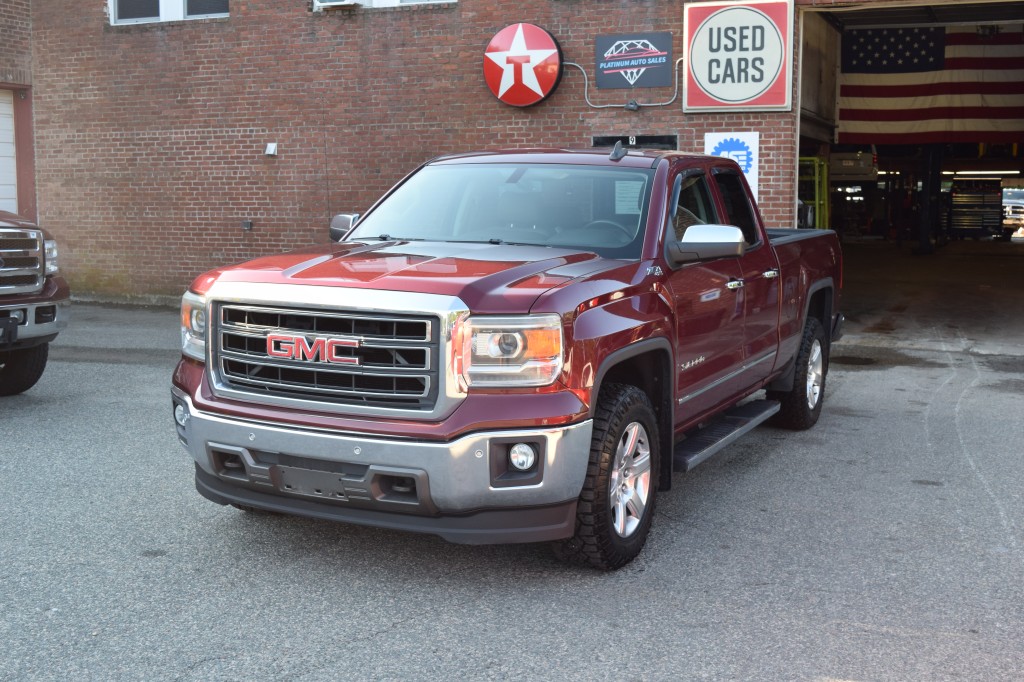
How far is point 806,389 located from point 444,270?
4095 millimetres

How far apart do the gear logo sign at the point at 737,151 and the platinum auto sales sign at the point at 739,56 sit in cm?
38

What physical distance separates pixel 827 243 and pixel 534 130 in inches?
245

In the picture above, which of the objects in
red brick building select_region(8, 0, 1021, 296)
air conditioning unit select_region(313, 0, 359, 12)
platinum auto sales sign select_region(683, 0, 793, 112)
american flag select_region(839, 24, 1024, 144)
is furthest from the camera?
american flag select_region(839, 24, 1024, 144)

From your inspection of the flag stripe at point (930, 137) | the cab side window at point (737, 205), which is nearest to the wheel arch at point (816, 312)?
the cab side window at point (737, 205)

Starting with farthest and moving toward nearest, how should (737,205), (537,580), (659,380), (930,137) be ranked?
(930,137)
(737,205)
(659,380)
(537,580)

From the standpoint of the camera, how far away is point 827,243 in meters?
8.47

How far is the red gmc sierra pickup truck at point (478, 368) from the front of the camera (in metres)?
4.39

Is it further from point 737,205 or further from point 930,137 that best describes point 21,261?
point 930,137

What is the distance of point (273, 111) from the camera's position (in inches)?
599

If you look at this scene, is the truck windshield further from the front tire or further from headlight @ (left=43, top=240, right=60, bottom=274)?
headlight @ (left=43, top=240, right=60, bottom=274)

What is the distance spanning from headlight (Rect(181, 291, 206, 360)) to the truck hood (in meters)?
0.13

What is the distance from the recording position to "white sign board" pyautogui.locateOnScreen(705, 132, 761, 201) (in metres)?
13.1

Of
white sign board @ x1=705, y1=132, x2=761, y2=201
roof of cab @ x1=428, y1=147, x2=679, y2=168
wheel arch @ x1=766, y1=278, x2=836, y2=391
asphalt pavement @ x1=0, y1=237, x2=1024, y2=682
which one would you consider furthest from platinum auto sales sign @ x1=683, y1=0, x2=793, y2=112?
roof of cab @ x1=428, y1=147, x2=679, y2=168

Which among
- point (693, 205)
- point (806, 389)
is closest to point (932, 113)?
point (806, 389)
